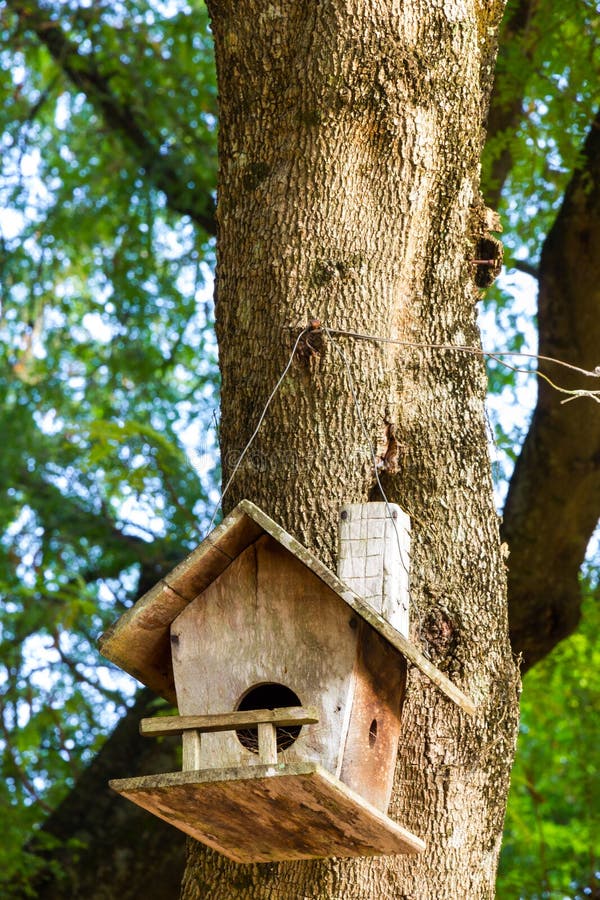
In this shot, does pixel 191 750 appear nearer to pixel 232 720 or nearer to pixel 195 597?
pixel 232 720

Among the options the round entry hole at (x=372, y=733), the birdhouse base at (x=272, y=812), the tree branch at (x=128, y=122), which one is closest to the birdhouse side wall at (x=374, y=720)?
the round entry hole at (x=372, y=733)

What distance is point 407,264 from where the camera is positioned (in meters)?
2.76

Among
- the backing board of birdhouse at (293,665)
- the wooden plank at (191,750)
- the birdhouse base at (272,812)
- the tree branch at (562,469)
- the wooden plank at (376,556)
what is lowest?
the birdhouse base at (272,812)

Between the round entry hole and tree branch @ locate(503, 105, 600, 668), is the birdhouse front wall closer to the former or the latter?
the round entry hole

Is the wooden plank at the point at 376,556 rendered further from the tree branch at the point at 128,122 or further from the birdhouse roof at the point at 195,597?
the tree branch at the point at 128,122

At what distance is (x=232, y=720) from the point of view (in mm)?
2186

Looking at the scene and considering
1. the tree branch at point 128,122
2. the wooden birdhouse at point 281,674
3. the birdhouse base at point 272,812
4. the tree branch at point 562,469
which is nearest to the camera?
the birdhouse base at point 272,812

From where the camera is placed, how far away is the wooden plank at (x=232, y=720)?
214 centimetres

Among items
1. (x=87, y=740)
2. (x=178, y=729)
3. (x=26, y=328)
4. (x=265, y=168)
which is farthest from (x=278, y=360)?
(x=26, y=328)

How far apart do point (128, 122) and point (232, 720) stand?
5.35m

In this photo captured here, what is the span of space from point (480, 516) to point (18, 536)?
548 centimetres

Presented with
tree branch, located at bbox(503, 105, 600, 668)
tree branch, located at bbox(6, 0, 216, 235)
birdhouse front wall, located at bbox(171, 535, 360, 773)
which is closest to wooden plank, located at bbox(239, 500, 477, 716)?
birdhouse front wall, located at bbox(171, 535, 360, 773)

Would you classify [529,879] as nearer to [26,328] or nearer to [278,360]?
[278,360]

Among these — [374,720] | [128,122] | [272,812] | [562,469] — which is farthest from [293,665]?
[128,122]
